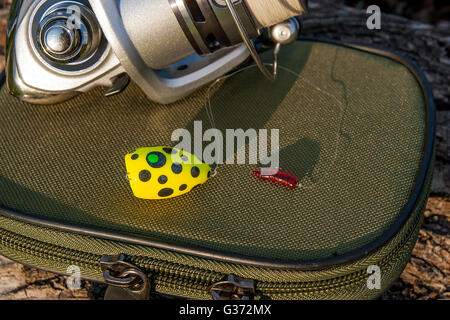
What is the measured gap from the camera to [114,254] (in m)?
1.27

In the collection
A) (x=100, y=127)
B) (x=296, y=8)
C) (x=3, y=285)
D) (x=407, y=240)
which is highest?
(x=296, y=8)

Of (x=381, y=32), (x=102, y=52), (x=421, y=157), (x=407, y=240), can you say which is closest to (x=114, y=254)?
(x=102, y=52)

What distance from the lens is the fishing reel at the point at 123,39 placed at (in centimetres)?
131

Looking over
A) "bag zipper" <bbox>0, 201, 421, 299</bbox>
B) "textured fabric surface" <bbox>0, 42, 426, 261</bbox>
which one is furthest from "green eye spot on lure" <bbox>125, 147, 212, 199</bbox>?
"bag zipper" <bbox>0, 201, 421, 299</bbox>

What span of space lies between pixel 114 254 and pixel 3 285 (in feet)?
1.68

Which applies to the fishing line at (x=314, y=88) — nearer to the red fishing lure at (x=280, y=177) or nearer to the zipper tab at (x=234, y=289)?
the red fishing lure at (x=280, y=177)

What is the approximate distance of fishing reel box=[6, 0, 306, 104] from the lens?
1312 mm

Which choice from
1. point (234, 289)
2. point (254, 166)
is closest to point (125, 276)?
point (234, 289)

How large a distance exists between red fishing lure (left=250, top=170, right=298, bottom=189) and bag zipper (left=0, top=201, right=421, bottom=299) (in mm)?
268

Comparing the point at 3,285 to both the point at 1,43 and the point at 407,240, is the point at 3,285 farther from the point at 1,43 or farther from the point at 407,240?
the point at 407,240

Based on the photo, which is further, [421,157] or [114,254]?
[421,157]

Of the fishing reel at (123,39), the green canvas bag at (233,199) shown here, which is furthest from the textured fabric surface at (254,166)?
the fishing reel at (123,39)

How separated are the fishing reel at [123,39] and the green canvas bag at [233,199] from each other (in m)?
0.11

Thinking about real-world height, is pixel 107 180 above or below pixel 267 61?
below
